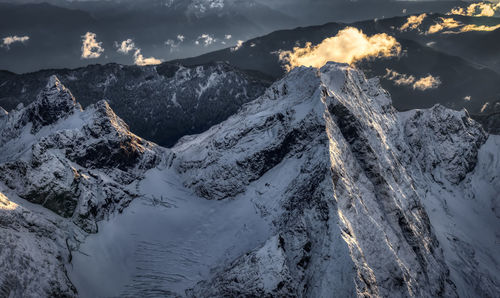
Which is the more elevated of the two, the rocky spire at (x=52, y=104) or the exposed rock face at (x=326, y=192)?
the rocky spire at (x=52, y=104)

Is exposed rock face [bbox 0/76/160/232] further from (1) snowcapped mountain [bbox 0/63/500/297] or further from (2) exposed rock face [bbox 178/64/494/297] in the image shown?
(2) exposed rock face [bbox 178/64/494/297]

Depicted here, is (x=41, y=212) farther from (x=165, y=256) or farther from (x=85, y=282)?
(x=165, y=256)

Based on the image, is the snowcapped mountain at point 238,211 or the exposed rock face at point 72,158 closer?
the snowcapped mountain at point 238,211

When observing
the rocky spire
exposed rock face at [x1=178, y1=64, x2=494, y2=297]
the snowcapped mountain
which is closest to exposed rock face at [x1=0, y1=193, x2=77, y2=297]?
the snowcapped mountain

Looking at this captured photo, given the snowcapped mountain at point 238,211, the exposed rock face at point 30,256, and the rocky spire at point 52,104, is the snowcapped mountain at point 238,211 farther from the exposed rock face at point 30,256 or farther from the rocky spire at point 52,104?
the rocky spire at point 52,104

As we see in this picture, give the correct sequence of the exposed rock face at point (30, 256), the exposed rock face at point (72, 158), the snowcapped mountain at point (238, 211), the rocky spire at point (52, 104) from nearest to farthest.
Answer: the exposed rock face at point (30, 256)
the snowcapped mountain at point (238, 211)
the exposed rock face at point (72, 158)
the rocky spire at point (52, 104)

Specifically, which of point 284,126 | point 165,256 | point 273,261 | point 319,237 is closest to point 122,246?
point 165,256

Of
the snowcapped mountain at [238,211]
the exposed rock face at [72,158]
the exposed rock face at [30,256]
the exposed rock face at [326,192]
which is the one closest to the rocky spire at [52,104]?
the exposed rock face at [72,158]

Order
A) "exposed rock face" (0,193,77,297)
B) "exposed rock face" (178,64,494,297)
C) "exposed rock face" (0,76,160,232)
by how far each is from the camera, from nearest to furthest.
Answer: "exposed rock face" (0,193,77,297)
"exposed rock face" (178,64,494,297)
"exposed rock face" (0,76,160,232)

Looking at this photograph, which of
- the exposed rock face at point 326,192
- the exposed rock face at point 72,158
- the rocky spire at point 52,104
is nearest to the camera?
the exposed rock face at point 326,192
